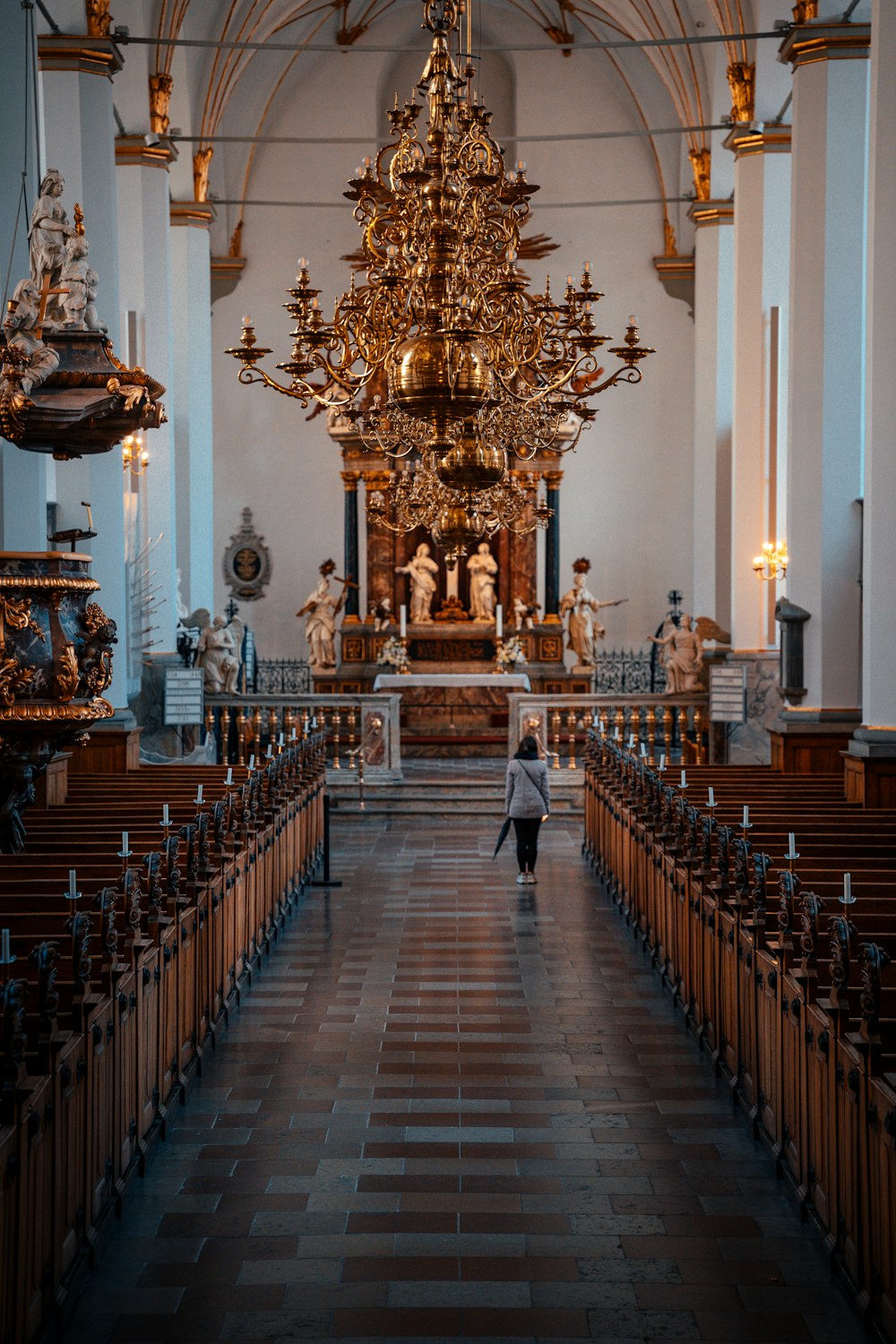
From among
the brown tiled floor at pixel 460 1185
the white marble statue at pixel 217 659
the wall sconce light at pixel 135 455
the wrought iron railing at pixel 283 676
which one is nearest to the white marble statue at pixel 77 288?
the brown tiled floor at pixel 460 1185

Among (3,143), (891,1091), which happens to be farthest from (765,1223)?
(3,143)

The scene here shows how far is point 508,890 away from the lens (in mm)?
11227

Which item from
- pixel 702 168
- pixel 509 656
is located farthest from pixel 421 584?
pixel 702 168

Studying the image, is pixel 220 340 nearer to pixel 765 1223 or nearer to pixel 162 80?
pixel 162 80

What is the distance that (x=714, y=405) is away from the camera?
20125 mm

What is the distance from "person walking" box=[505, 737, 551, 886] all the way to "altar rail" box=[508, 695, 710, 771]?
350 cm

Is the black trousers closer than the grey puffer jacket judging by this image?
No

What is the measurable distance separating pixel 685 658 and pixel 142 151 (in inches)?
353

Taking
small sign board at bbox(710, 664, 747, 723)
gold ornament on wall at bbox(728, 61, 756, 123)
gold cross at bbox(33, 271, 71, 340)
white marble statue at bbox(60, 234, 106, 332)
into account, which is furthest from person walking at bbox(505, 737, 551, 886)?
gold ornament on wall at bbox(728, 61, 756, 123)

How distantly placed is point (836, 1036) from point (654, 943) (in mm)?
4392

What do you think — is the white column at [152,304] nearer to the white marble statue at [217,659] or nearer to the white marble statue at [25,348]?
the white marble statue at [217,659]

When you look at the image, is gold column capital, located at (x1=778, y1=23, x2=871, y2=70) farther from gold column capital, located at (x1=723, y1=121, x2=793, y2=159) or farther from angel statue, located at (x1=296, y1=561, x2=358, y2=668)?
angel statue, located at (x1=296, y1=561, x2=358, y2=668)

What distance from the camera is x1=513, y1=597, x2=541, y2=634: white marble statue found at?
2169 cm

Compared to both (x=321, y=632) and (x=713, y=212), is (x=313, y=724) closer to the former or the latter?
(x=321, y=632)
